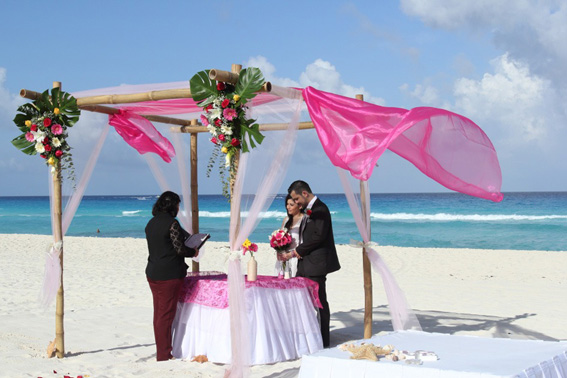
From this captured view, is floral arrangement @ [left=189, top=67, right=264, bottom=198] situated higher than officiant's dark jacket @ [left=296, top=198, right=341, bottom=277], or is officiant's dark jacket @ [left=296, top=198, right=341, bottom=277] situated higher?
floral arrangement @ [left=189, top=67, right=264, bottom=198]

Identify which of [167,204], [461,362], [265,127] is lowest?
[461,362]

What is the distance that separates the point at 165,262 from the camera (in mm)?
6164

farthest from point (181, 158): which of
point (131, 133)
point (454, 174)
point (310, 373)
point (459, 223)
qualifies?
point (459, 223)

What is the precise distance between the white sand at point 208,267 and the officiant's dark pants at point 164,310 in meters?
0.15

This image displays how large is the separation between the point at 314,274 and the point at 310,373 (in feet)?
7.48

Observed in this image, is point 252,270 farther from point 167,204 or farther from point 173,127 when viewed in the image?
point 173,127

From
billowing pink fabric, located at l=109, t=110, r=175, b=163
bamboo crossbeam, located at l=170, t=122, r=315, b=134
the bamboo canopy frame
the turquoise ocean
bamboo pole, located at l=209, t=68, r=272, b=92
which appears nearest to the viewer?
bamboo pole, located at l=209, t=68, r=272, b=92

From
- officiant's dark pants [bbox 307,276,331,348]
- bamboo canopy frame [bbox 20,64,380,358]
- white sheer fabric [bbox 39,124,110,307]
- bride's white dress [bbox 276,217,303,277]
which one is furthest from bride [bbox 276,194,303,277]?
white sheer fabric [bbox 39,124,110,307]

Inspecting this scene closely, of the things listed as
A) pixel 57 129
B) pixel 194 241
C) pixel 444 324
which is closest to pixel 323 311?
pixel 194 241

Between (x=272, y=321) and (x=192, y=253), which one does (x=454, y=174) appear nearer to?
(x=272, y=321)

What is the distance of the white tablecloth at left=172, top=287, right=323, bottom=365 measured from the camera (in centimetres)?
601

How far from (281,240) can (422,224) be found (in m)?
32.4

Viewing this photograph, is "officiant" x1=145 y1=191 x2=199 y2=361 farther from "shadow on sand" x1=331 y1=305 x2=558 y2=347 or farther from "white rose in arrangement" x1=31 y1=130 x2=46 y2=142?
"shadow on sand" x1=331 y1=305 x2=558 y2=347

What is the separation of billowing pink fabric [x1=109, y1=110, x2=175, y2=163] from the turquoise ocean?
16.5 meters
